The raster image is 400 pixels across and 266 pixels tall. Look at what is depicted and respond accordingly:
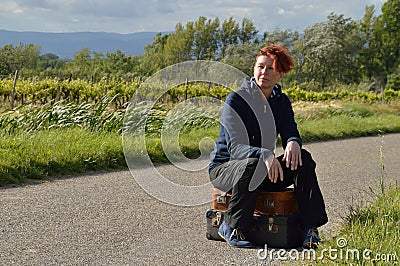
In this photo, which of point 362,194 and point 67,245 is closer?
point 67,245

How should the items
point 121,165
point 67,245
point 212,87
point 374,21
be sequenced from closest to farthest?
point 67,245 → point 121,165 → point 212,87 → point 374,21

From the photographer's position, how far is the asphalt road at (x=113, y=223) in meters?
4.67

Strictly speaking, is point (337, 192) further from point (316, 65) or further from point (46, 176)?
point (316, 65)

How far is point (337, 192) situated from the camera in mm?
7738

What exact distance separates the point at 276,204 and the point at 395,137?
12.8 meters

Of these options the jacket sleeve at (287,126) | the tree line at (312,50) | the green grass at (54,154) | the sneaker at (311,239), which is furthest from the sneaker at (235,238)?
the tree line at (312,50)

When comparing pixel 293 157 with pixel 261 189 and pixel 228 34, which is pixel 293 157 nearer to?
pixel 261 189

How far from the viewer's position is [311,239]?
4918 millimetres

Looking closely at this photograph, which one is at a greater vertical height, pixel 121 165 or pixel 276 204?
pixel 276 204

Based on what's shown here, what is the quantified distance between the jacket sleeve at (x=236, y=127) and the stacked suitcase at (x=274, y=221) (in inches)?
14.5

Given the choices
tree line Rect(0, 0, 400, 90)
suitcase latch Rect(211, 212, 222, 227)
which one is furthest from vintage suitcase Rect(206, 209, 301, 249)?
tree line Rect(0, 0, 400, 90)

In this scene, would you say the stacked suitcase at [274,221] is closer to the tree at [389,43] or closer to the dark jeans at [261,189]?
the dark jeans at [261,189]

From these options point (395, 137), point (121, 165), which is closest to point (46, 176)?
point (121, 165)

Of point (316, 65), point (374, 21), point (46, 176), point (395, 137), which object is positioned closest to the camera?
point (46, 176)
